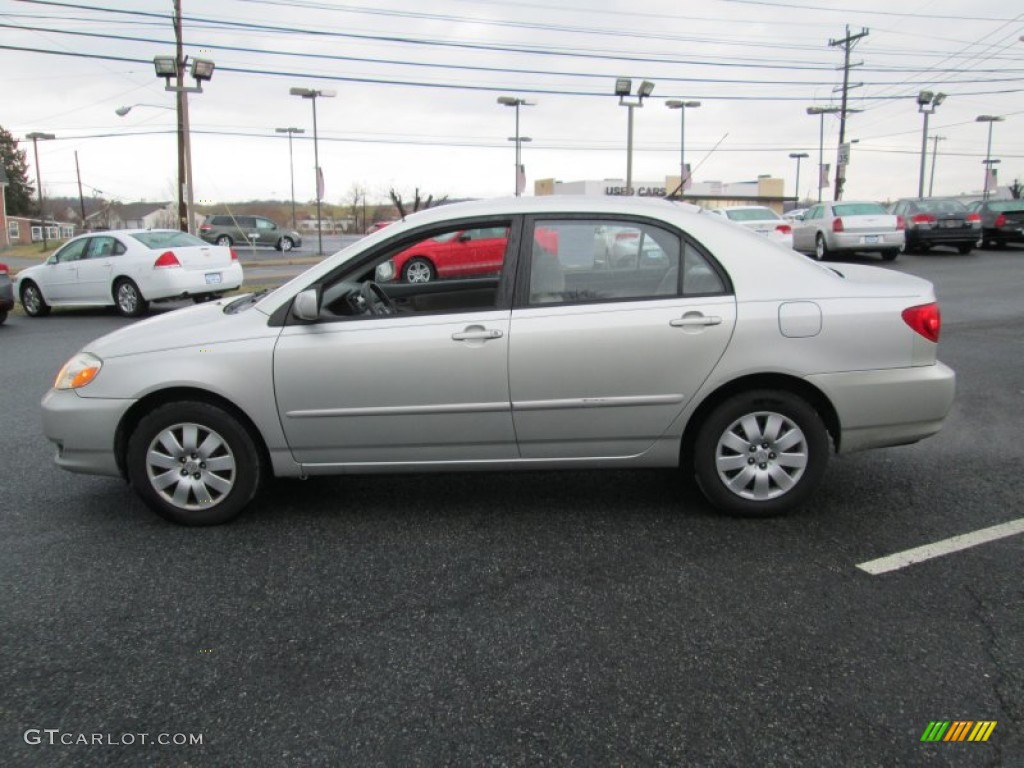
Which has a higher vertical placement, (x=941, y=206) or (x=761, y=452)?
(x=941, y=206)

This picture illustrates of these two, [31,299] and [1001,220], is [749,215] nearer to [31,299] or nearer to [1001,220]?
[1001,220]

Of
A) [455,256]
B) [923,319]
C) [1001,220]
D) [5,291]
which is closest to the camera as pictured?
[923,319]

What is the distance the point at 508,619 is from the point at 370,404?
1.34m

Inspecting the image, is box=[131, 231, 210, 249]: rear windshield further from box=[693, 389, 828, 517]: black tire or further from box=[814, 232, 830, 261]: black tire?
box=[814, 232, 830, 261]: black tire

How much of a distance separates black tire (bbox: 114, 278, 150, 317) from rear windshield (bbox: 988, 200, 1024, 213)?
23.5 m

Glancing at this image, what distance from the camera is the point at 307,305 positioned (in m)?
3.78

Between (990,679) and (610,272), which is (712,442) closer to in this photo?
(610,272)

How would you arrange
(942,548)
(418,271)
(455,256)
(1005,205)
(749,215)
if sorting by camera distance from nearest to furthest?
(942,548) → (455,256) → (418,271) → (749,215) → (1005,205)

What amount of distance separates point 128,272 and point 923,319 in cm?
1281

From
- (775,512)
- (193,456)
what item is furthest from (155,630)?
(775,512)

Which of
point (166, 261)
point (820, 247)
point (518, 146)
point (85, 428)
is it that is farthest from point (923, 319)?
point (518, 146)

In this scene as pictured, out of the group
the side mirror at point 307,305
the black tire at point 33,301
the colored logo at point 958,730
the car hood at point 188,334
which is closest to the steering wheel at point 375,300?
the side mirror at point 307,305

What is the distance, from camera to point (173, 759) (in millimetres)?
2305

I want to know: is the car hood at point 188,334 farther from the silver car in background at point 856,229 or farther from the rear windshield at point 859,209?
the rear windshield at point 859,209
